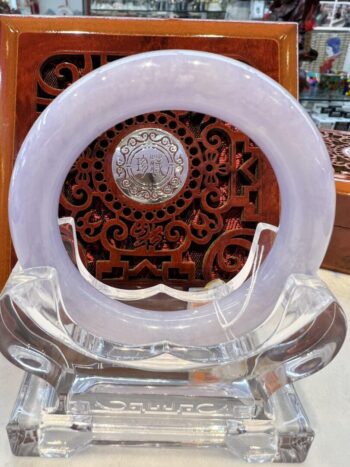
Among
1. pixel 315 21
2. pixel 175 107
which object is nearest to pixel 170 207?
pixel 175 107

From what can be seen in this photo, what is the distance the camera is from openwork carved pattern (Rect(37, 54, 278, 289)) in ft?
2.14

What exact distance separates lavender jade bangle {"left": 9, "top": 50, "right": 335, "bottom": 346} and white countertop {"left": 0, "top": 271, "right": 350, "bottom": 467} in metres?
0.11

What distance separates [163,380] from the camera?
1.61 ft

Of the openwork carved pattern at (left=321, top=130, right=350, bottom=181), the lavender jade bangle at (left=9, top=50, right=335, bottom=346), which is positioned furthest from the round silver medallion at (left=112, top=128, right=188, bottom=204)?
the openwork carved pattern at (left=321, top=130, right=350, bottom=181)

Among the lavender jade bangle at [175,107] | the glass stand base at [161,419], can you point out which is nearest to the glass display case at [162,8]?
the lavender jade bangle at [175,107]

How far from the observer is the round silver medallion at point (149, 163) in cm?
65

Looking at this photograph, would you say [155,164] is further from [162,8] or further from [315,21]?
[162,8]

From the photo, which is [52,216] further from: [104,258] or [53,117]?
[104,258]

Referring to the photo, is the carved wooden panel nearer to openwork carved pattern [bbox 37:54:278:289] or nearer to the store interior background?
openwork carved pattern [bbox 37:54:278:289]

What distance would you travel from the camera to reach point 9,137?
0.64m

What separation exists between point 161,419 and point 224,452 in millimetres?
73

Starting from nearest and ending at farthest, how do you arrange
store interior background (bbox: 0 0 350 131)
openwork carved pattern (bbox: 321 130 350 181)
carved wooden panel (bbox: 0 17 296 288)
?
carved wooden panel (bbox: 0 17 296 288)
openwork carved pattern (bbox: 321 130 350 181)
store interior background (bbox: 0 0 350 131)

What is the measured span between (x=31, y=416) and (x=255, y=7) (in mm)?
1402

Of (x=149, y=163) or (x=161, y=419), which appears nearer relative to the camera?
(x=161, y=419)
